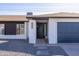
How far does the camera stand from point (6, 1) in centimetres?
185

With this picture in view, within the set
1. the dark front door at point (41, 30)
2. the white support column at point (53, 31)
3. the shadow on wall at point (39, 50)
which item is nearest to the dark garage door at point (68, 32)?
the white support column at point (53, 31)

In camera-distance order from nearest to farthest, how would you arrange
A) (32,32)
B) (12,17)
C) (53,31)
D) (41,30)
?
(53,31) < (32,32) < (12,17) < (41,30)

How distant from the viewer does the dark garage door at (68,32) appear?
16719mm

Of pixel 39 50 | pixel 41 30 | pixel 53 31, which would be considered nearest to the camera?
pixel 39 50

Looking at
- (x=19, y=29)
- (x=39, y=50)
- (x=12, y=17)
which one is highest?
(x=12, y=17)

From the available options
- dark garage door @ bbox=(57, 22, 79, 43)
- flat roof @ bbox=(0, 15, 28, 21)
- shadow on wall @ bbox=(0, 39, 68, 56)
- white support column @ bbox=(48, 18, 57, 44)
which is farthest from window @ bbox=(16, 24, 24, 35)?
shadow on wall @ bbox=(0, 39, 68, 56)

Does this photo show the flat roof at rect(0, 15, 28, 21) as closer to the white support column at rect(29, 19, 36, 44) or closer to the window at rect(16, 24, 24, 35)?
the window at rect(16, 24, 24, 35)

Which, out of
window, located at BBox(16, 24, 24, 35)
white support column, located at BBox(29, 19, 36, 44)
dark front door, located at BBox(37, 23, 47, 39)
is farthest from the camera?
dark front door, located at BBox(37, 23, 47, 39)

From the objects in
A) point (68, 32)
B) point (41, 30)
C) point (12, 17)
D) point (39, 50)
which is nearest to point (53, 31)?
point (68, 32)

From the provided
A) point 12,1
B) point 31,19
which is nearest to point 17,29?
point 31,19

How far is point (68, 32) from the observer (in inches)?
664

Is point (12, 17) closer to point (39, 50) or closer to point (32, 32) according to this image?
point (32, 32)

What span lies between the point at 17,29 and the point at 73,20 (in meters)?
9.39

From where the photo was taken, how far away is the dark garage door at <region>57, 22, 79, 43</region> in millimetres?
16719
